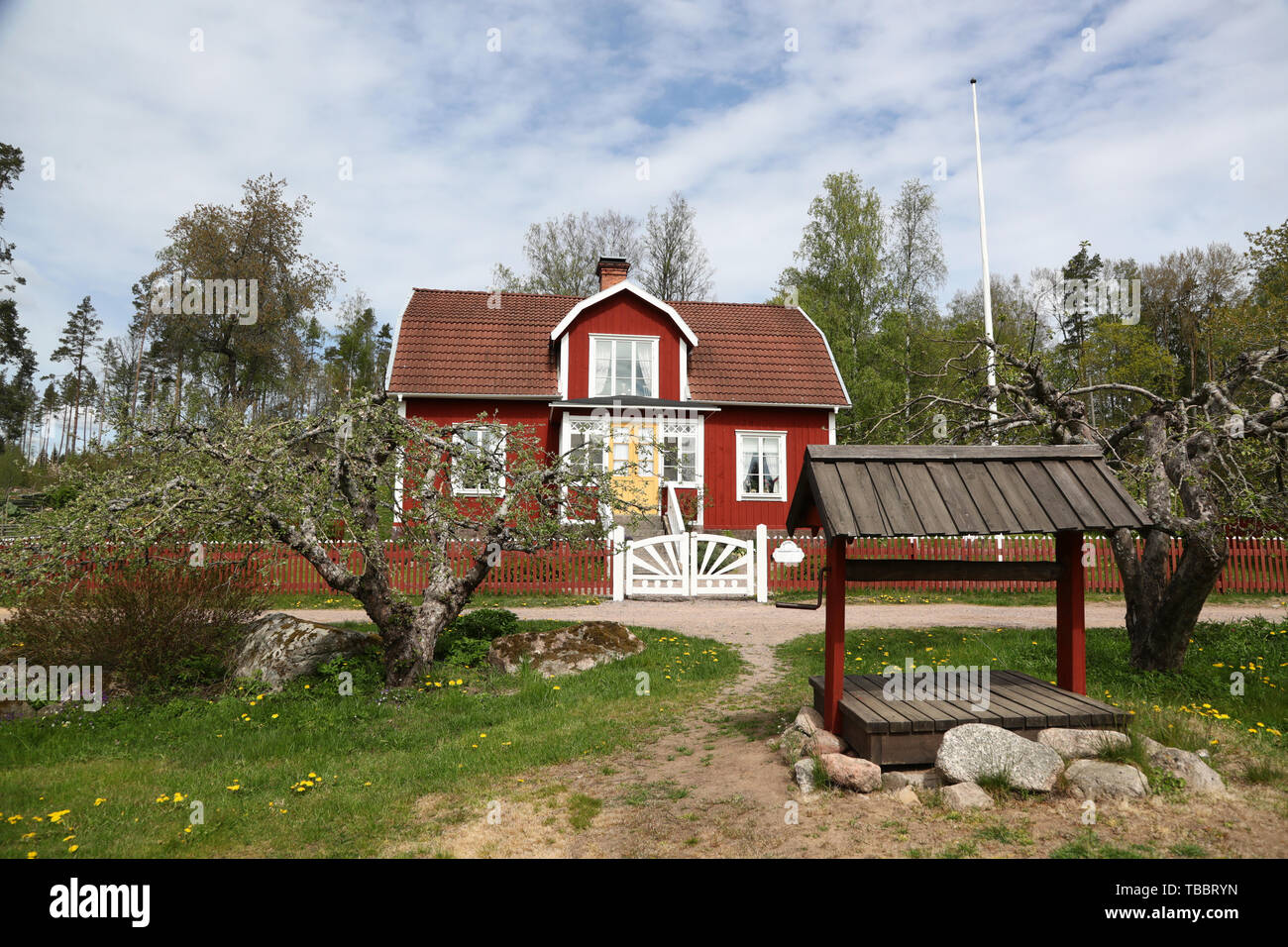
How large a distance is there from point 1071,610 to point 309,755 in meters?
6.41

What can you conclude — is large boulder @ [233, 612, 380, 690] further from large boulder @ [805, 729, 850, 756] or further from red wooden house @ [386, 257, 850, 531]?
red wooden house @ [386, 257, 850, 531]

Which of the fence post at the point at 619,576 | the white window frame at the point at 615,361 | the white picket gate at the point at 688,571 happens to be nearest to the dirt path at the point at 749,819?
the fence post at the point at 619,576

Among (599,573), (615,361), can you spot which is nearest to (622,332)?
(615,361)

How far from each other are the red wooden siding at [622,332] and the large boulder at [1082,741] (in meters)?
17.4

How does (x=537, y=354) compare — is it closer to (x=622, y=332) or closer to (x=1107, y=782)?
(x=622, y=332)

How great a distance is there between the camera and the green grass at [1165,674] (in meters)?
5.81

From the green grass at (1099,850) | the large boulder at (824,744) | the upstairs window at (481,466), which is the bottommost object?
the green grass at (1099,850)

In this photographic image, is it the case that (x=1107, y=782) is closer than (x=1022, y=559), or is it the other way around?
(x=1107, y=782)

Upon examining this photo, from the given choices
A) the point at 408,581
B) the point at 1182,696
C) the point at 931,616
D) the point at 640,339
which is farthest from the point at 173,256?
the point at 1182,696

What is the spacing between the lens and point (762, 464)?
22.8 meters

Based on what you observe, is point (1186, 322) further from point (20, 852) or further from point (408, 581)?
point (20, 852)

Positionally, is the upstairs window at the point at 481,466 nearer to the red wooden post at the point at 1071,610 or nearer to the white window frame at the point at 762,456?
the red wooden post at the point at 1071,610

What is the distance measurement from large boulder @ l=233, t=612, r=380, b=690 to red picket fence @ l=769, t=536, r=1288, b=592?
31.1 ft
